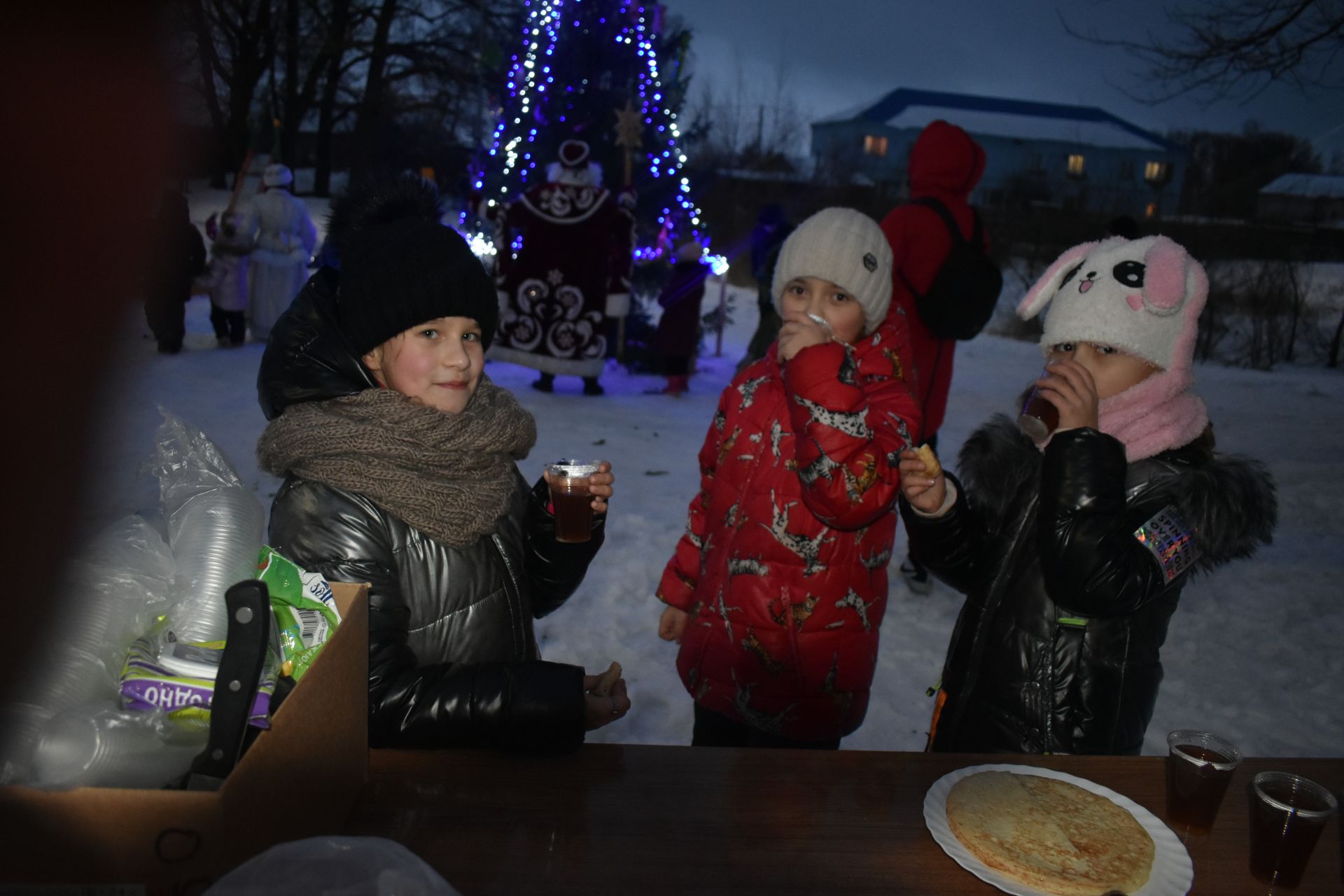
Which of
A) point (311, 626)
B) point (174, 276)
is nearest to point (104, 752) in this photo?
point (311, 626)

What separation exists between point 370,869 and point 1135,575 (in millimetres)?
1529

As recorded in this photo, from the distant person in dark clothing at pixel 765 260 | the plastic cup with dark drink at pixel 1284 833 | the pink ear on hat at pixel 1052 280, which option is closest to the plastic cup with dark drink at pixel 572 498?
the pink ear on hat at pixel 1052 280

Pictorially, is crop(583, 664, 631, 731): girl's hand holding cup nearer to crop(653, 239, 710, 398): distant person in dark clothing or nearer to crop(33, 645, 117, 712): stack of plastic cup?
crop(33, 645, 117, 712): stack of plastic cup

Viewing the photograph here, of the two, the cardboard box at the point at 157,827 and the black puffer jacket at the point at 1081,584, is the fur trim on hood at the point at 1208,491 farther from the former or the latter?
the cardboard box at the point at 157,827

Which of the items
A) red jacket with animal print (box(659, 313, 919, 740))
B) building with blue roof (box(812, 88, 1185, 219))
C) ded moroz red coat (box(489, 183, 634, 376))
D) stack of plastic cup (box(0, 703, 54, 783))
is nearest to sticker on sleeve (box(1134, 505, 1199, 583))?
red jacket with animal print (box(659, 313, 919, 740))

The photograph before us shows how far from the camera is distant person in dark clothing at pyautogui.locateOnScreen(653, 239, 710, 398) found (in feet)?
30.2

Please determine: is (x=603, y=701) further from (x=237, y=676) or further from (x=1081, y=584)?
(x=1081, y=584)

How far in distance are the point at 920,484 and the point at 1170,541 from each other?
51 centimetres

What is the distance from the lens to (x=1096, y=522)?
1.72 metres

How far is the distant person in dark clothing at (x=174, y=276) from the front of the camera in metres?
9.14

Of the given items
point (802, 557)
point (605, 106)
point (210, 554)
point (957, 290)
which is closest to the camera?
point (210, 554)

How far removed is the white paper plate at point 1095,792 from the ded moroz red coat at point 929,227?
2756 mm

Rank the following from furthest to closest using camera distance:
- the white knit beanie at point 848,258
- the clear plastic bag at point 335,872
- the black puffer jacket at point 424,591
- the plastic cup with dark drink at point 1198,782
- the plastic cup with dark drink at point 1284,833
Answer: the white knit beanie at point 848,258 → the black puffer jacket at point 424,591 → the plastic cup with dark drink at point 1198,782 → the plastic cup with dark drink at point 1284,833 → the clear plastic bag at point 335,872

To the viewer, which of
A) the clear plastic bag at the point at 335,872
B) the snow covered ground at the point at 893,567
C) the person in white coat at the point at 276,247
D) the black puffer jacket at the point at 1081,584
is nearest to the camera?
the clear plastic bag at the point at 335,872
